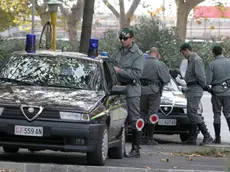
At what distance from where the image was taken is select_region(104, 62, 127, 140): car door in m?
11.8

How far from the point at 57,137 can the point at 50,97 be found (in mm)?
556

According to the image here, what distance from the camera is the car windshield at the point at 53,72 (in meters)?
11.9

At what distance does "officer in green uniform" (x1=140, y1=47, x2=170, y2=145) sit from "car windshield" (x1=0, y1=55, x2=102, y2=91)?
407 centimetres

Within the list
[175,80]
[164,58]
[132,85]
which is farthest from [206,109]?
[132,85]

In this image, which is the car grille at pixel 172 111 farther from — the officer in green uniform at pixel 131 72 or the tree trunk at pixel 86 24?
the tree trunk at pixel 86 24

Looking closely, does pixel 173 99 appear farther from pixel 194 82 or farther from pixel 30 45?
pixel 30 45

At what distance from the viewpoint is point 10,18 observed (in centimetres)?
5672

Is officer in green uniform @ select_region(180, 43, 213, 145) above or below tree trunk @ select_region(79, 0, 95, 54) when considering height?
below

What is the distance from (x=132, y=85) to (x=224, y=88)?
162 inches

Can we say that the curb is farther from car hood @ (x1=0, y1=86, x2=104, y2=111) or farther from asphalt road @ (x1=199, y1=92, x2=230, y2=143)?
asphalt road @ (x1=199, y1=92, x2=230, y2=143)

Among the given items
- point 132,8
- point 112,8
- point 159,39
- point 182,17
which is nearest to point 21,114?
point 159,39

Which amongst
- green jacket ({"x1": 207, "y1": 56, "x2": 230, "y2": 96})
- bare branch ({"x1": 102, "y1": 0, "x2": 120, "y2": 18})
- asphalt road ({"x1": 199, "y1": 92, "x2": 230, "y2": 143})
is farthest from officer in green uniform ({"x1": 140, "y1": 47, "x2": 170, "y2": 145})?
bare branch ({"x1": 102, "y1": 0, "x2": 120, "y2": 18})

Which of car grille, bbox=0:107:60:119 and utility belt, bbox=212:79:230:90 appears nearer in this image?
car grille, bbox=0:107:60:119

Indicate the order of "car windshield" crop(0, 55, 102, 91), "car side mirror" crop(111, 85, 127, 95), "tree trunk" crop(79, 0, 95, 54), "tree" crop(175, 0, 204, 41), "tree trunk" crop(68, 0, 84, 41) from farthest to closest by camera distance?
"tree trunk" crop(68, 0, 84, 41) → "tree" crop(175, 0, 204, 41) → "tree trunk" crop(79, 0, 95, 54) → "car windshield" crop(0, 55, 102, 91) → "car side mirror" crop(111, 85, 127, 95)
